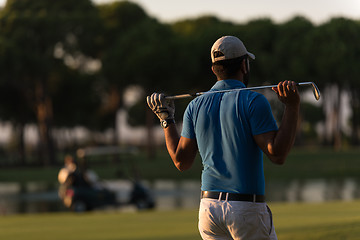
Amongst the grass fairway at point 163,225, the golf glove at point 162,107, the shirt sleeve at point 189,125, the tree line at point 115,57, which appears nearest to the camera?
the shirt sleeve at point 189,125

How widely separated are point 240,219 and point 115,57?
42.2m

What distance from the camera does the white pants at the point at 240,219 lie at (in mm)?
3082

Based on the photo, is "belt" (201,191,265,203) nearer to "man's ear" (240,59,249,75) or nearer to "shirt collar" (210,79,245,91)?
"shirt collar" (210,79,245,91)

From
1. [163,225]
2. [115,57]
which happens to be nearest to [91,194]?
[163,225]

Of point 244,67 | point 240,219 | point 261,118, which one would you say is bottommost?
point 240,219

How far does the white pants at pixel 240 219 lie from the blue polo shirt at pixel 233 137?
0.07m

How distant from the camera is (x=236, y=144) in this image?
310 cm

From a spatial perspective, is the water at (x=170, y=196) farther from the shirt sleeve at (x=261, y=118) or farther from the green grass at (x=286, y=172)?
the shirt sleeve at (x=261, y=118)

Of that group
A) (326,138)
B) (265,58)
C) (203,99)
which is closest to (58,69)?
(265,58)

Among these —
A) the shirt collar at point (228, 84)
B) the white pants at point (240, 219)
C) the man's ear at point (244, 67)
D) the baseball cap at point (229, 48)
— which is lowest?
the white pants at point (240, 219)

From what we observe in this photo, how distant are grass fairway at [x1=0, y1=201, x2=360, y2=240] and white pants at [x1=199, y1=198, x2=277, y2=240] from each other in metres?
4.93

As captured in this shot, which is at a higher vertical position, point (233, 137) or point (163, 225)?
point (233, 137)

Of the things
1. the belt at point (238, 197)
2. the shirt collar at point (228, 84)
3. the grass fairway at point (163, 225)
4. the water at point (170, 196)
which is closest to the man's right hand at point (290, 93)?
the shirt collar at point (228, 84)

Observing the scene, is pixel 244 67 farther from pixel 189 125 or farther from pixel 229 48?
pixel 189 125
